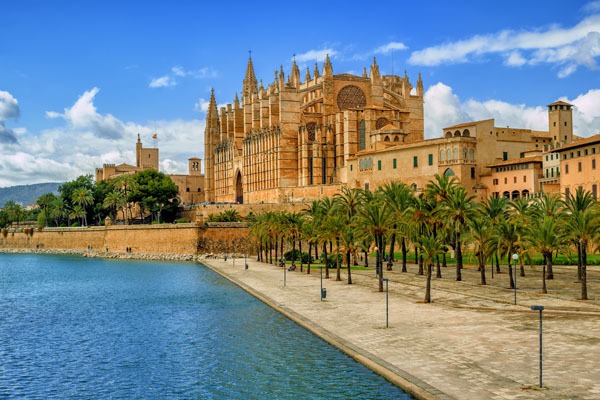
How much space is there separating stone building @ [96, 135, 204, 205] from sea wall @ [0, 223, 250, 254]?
26.0 metres

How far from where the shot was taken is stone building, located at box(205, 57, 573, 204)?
5878 centimetres

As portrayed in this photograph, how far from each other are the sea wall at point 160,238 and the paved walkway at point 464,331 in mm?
31120

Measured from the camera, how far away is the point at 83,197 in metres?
95.2

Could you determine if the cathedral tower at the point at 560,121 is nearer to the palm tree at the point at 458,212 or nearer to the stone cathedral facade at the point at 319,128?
the stone cathedral facade at the point at 319,128

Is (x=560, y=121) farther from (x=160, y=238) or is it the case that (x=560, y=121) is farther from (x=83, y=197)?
(x=83, y=197)

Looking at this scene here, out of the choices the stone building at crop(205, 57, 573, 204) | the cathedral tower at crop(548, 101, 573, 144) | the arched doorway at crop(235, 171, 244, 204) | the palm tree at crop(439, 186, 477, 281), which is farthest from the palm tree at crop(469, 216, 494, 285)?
the arched doorway at crop(235, 171, 244, 204)

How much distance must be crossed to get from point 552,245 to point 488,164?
28.8m

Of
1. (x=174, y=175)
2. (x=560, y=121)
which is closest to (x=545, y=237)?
(x=560, y=121)

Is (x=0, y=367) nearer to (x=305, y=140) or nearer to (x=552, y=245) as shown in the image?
(x=552, y=245)

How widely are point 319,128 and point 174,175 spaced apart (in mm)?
47859

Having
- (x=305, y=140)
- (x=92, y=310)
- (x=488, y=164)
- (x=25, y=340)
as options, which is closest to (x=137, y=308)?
(x=92, y=310)

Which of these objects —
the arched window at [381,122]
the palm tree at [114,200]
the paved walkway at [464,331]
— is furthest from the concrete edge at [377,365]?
the palm tree at [114,200]

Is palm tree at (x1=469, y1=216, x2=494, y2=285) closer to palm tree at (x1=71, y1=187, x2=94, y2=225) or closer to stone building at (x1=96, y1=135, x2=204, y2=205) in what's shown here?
palm tree at (x1=71, y1=187, x2=94, y2=225)

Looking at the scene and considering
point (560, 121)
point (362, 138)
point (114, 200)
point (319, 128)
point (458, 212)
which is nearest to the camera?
point (458, 212)
